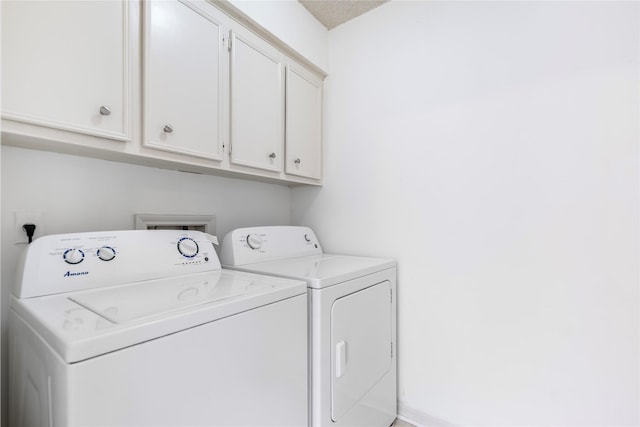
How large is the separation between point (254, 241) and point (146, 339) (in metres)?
0.94

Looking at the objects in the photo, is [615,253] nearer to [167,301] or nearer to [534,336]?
[534,336]

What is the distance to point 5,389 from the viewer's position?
1051 millimetres

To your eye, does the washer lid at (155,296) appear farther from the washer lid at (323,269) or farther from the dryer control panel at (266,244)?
the dryer control panel at (266,244)

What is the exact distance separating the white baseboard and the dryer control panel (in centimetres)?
102

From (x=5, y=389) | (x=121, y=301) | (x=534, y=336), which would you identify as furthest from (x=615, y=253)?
(x=5, y=389)

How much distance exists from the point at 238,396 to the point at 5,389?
0.87 metres

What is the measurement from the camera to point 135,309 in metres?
0.80

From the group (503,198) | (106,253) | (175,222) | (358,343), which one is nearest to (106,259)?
(106,253)

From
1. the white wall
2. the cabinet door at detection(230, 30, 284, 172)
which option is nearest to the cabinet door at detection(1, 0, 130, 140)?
the cabinet door at detection(230, 30, 284, 172)

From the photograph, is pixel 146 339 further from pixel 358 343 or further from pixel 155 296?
pixel 358 343

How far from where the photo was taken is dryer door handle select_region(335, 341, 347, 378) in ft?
4.08

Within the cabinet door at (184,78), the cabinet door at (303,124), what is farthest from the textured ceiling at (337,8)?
the cabinet door at (184,78)

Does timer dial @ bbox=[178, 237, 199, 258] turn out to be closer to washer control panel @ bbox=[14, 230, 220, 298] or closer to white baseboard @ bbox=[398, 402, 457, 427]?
washer control panel @ bbox=[14, 230, 220, 298]

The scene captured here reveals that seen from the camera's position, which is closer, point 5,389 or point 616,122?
point 5,389
